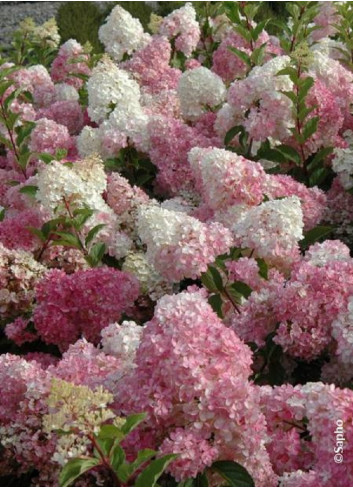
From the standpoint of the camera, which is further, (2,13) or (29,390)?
(2,13)

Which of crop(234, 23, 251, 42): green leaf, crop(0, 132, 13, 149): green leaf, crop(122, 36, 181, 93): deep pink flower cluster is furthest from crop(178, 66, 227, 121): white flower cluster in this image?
crop(0, 132, 13, 149): green leaf

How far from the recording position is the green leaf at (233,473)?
1527mm

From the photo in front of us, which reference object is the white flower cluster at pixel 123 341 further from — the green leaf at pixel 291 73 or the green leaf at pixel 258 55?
the green leaf at pixel 258 55

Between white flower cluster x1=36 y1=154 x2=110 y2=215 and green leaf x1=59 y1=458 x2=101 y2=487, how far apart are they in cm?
108

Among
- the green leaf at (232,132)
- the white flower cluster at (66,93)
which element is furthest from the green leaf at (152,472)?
the white flower cluster at (66,93)

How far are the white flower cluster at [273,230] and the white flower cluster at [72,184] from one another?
50 cm

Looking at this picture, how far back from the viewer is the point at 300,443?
168 cm

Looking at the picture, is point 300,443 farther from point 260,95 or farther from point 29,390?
point 260,95

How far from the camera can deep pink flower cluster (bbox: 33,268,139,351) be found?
2.16 meters

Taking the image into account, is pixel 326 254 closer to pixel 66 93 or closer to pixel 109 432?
pixel 109 432

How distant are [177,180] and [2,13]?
19.2ft

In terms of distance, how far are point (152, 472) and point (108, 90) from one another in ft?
5.97

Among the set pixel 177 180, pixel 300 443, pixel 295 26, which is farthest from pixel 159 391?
pixel 295 26

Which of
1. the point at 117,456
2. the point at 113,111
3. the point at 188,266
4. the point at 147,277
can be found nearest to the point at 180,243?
the point at 188,266
